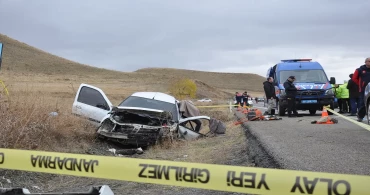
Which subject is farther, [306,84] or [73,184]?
[306,84]

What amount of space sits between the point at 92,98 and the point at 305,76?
9244mm

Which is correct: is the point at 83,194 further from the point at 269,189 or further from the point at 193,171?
the point at 269,189

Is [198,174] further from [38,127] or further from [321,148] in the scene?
[38,127]

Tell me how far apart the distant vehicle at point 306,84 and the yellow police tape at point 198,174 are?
1389 cm

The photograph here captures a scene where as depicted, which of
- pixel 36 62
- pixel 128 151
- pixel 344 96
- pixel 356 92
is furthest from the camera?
pixel 36 62

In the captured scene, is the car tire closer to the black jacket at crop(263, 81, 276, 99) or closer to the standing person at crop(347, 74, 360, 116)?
the black jacket at crop(263, 81, 276, 99)

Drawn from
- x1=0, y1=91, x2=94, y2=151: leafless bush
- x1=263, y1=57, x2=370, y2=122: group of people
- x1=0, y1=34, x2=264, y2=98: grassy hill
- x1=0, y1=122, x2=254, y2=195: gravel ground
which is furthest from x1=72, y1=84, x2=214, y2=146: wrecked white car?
x1=0, y1=34, x2=264, y2=98: grassy hill

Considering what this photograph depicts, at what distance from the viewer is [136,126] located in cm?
1036

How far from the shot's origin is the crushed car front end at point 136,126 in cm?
1027

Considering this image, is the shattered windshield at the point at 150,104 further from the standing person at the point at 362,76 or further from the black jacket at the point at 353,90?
the black jacket at the point at 353,90

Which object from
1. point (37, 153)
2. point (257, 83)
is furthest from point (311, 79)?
point (257, 83)

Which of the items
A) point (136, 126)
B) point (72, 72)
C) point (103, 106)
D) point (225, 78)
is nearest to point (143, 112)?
point (136, 126)

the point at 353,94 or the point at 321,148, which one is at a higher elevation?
the point at 353,94

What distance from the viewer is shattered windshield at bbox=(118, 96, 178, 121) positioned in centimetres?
1182
